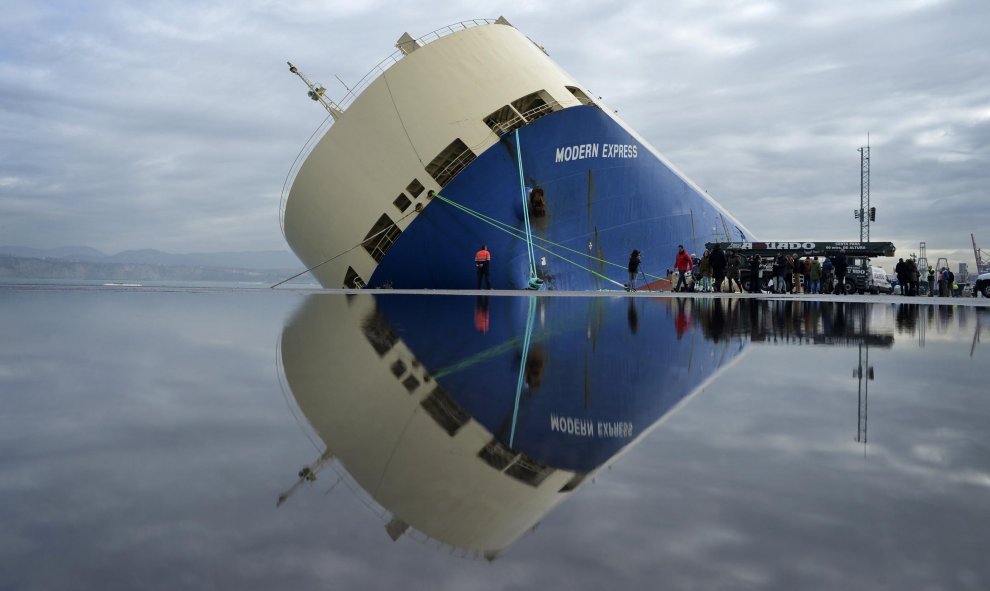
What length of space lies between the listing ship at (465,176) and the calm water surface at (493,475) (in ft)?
50.2

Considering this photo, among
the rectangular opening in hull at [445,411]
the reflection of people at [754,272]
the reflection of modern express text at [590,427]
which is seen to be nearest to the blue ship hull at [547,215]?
the reflection of people at [754,272]

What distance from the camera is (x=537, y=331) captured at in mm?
7559

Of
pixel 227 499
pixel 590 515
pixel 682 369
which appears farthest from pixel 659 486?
pixel 682 369

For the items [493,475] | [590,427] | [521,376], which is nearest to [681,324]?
[521,376]

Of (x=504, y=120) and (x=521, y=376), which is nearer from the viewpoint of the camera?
(x=521, y=376)

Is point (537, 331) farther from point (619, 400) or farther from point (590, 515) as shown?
point (590, 515)

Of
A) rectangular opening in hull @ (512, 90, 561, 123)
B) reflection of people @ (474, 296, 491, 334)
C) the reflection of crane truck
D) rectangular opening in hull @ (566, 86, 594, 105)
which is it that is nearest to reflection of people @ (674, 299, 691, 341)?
reflection of people @ (474, 296, 491, 334)

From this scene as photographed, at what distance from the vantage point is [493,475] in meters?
2.16

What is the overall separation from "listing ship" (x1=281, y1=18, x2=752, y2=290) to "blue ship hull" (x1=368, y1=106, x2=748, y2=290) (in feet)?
0.12

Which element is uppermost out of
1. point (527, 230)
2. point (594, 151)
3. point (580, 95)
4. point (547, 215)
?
point (580, 95)

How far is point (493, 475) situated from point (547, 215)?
18967 millimetres

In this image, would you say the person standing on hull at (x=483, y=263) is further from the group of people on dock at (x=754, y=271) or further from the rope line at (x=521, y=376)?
the rope line at (x=521, y=376)

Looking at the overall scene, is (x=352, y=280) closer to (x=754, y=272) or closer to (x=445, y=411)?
(x=754, y=272)

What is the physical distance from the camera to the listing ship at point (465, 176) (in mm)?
19688
